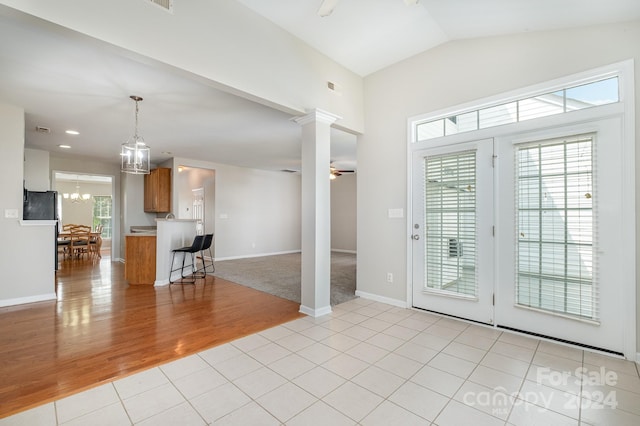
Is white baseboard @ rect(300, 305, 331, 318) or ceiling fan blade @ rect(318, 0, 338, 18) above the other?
ceiling fan blade @ rect(318, 0, 338, 18)

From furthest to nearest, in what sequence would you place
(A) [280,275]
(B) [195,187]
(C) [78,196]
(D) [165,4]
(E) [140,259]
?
1. (C) [78,196]
2. (B) [195,187]
3. (A) [280,275]
4. (E) [140,259]
5. (D) [165,4]

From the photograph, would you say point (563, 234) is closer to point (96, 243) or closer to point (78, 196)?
point (96, 243)

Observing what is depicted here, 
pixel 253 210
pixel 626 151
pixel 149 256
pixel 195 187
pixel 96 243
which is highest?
pixel 195 187

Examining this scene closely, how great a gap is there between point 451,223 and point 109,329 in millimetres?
3903

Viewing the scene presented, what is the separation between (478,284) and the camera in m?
3.01

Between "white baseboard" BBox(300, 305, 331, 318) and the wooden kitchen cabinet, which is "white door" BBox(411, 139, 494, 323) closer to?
"white baseboard" BBox(300, 305, 331, 318)

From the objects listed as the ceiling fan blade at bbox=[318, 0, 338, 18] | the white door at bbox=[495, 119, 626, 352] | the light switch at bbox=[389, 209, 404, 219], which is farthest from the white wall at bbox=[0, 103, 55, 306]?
the white door at bbox=[495, 119, 626, 352]

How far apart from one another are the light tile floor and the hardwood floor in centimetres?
23

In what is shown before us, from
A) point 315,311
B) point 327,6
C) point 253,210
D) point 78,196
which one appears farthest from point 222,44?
point 78,196

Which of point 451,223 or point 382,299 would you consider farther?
point 382,299

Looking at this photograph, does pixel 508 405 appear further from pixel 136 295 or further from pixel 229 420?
pixel 136 295

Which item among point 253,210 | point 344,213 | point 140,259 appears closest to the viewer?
point 140,259

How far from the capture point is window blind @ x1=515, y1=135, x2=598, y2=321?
2424mm

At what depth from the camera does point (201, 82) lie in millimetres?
2387
